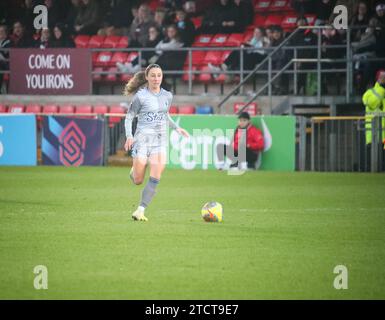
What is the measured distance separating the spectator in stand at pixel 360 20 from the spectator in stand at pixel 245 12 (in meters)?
3.85

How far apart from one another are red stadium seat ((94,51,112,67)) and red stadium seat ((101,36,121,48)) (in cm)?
50

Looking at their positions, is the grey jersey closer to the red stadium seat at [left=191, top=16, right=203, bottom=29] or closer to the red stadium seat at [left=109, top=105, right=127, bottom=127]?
the red stadium seat at [left=109, top=105, right=127, bottom=127]

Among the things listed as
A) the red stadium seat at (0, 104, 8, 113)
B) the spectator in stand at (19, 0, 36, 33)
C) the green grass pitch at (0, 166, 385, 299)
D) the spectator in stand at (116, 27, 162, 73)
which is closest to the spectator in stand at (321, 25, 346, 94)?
the spectator in stand at (116, 27, 162, 73)

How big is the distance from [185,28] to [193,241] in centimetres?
1757

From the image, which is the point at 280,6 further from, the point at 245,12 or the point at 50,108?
the point at 50,108

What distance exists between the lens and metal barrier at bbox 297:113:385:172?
23172 mm

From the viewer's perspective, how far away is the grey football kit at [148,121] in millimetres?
13984

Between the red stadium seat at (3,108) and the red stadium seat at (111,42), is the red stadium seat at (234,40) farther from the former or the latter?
the red stadium seat at (3,108)

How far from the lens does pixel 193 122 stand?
24469mm

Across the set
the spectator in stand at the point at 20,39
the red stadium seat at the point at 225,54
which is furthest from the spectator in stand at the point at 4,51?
the red stadium seat at the point at 225,54

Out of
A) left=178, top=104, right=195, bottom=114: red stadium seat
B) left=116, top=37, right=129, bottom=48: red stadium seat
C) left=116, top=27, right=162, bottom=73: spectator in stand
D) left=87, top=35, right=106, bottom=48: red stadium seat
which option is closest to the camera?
left=178, top=104, right=195, bottom=114: red stadium seat

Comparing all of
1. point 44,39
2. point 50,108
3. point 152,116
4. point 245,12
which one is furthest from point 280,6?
point 152,116
